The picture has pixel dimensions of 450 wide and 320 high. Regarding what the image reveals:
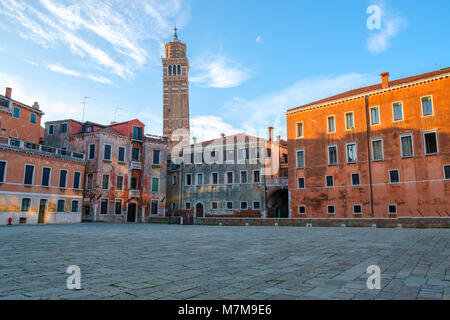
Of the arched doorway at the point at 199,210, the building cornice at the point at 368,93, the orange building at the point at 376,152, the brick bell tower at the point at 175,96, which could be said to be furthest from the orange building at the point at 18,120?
the brick bell tower at the point at 175,96

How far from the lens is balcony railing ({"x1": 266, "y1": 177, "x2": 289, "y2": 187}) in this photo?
3303cm

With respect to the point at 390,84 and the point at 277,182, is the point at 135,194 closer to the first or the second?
the point at 277,182

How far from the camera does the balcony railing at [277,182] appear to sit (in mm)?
33031

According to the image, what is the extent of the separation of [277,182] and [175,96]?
3865 cm

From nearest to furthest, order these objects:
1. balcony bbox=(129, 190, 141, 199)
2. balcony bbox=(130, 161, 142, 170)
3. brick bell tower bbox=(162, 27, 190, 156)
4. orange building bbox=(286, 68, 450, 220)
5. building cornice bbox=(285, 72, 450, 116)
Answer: orange building bbox=(286, 68, 450, 220) → building cornice bbox=(285, 72, 450, 116) → balcony bbox=(129, 190, 141, 199) → balcony bbox=(130, 161, 142, 170) → brick bell tower bbox=(162, 27, 190, 156)

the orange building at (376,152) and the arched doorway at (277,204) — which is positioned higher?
the orange building at (376,152)

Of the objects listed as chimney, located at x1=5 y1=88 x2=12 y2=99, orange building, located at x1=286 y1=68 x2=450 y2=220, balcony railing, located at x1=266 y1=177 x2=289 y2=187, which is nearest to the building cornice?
orange building, located at x1=286 y1=68 x2=450 y2=220

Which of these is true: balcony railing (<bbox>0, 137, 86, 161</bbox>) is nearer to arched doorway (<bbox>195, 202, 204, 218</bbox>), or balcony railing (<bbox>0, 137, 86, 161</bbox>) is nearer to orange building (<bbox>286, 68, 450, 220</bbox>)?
arched doorway (<bbox>195, 202, 204, 218</bbox>)

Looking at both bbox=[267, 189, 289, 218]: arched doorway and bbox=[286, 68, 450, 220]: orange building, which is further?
bbox=[267, 189, 289, 218]: arched doorway

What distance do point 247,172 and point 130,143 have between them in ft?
45.9

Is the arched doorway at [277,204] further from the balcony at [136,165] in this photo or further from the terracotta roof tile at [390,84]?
the balcony at [136,165]

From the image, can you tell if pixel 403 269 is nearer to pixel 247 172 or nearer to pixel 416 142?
pixel 416 142

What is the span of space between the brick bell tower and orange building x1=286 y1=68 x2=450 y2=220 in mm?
34782

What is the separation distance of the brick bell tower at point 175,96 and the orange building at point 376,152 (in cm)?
3478
